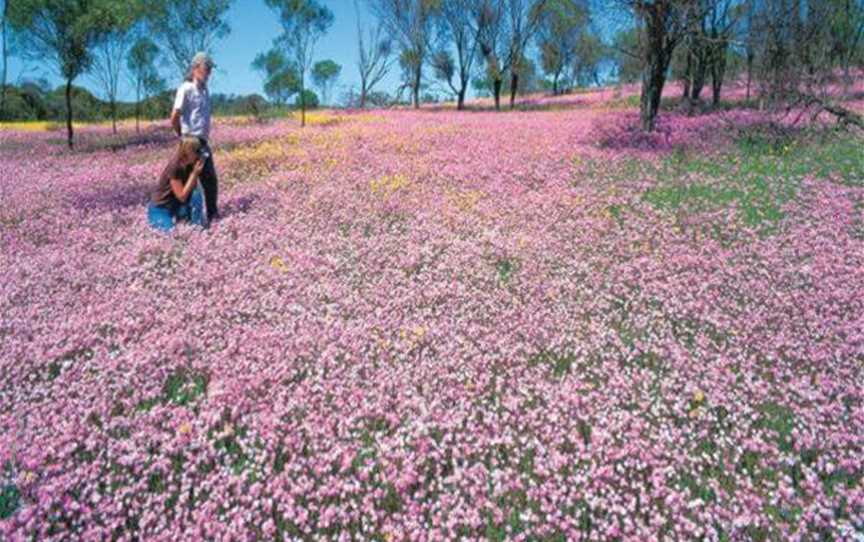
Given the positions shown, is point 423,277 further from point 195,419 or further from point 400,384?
point 195,419

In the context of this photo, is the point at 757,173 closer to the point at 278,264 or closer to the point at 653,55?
the point at 653,55

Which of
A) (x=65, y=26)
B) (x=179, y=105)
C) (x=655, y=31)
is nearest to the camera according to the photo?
(x=179, y=105)

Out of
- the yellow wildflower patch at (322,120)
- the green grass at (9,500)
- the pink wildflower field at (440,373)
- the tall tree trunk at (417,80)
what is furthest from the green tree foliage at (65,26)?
the tall tree trunk at (417,80)

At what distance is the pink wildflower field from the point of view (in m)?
3.39

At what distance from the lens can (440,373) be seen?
4.80 meters

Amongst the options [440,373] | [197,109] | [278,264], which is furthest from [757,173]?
[197,109]

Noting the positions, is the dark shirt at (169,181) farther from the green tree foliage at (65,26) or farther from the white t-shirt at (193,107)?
the green tree foliage at (65,26)

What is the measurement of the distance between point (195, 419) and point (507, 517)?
8.07 ft

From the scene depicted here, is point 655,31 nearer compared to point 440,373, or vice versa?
point 440,373

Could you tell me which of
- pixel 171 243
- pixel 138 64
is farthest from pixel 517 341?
pixel 138 64

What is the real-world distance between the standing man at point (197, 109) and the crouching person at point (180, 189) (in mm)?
136

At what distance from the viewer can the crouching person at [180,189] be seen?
31.0 feet

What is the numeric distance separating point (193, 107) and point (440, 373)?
23.6 ft

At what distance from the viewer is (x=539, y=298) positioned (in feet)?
21.4
